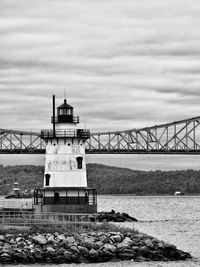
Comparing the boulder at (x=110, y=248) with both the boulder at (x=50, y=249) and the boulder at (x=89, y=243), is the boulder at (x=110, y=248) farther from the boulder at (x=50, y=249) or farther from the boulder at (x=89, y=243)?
the boulder at (x=50, y=249)

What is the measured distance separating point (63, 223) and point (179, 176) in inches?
6094

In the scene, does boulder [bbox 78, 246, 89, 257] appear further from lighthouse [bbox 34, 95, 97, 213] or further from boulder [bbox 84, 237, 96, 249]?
lighthouse [bbox 34, 95, 97, 213]

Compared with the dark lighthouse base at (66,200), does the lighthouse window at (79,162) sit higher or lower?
higher

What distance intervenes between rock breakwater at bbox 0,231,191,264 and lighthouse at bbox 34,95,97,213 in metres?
12.1

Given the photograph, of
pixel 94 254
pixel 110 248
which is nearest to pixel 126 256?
pixel 110 248

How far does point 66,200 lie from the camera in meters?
50.8

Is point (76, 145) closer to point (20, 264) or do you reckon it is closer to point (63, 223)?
point (63, 223)

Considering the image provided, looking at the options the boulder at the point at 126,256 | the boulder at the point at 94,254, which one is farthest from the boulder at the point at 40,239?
the boulder at the point at 126,256

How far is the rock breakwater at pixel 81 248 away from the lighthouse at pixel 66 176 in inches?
477

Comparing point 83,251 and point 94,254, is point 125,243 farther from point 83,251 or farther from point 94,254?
point 83,251

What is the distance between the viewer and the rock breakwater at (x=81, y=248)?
35.9m

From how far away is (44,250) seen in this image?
1428 inches

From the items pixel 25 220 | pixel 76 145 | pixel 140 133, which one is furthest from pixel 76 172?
pixel 140 133

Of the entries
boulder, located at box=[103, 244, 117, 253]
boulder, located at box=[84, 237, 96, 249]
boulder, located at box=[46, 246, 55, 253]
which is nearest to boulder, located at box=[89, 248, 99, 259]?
boulder, located at box=[84, 237, 96, 249]
